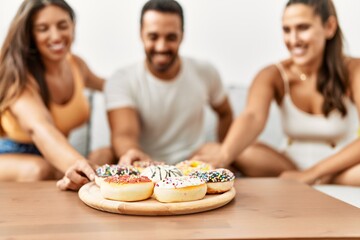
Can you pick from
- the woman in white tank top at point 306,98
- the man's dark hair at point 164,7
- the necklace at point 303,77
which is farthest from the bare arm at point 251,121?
the man's dark hair at point 164,7

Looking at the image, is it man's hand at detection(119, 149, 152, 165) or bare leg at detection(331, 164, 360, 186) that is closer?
man's hand at detection(119, 149, 152, 165)

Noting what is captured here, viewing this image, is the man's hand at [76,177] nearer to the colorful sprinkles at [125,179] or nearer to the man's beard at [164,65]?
the colorful sprinkles at [125,179]

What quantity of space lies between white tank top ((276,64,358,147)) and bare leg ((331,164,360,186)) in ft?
0.90

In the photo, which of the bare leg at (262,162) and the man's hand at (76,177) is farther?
the bare leg at (262,162)

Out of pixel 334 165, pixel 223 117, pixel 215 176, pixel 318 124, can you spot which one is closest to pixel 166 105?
pixel 223 117

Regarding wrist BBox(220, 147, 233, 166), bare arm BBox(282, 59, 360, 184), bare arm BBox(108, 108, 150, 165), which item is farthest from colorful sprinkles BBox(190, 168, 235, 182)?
bare arm BBox(108, 108, 150, 165)

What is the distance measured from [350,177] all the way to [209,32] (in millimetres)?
1465

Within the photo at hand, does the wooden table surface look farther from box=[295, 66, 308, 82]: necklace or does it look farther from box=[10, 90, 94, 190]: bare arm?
box=[295, 66, 308, 82]: necklace

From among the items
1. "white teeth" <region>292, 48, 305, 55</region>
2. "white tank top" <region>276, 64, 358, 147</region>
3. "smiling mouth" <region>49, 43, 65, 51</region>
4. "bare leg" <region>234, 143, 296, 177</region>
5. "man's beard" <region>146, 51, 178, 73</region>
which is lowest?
"bare leg" <region>234, 143, 296, 177</region>

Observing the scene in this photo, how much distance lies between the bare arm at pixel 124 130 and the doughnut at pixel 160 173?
2.52 ft

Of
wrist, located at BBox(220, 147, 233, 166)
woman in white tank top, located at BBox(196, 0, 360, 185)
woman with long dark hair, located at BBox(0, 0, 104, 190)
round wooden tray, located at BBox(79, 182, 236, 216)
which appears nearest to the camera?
round wooden tray, located at BBox(79, 182, 236, 216)

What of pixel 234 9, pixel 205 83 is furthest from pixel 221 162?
pixel 234 9

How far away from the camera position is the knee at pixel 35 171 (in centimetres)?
193

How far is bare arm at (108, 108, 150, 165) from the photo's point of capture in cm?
220
